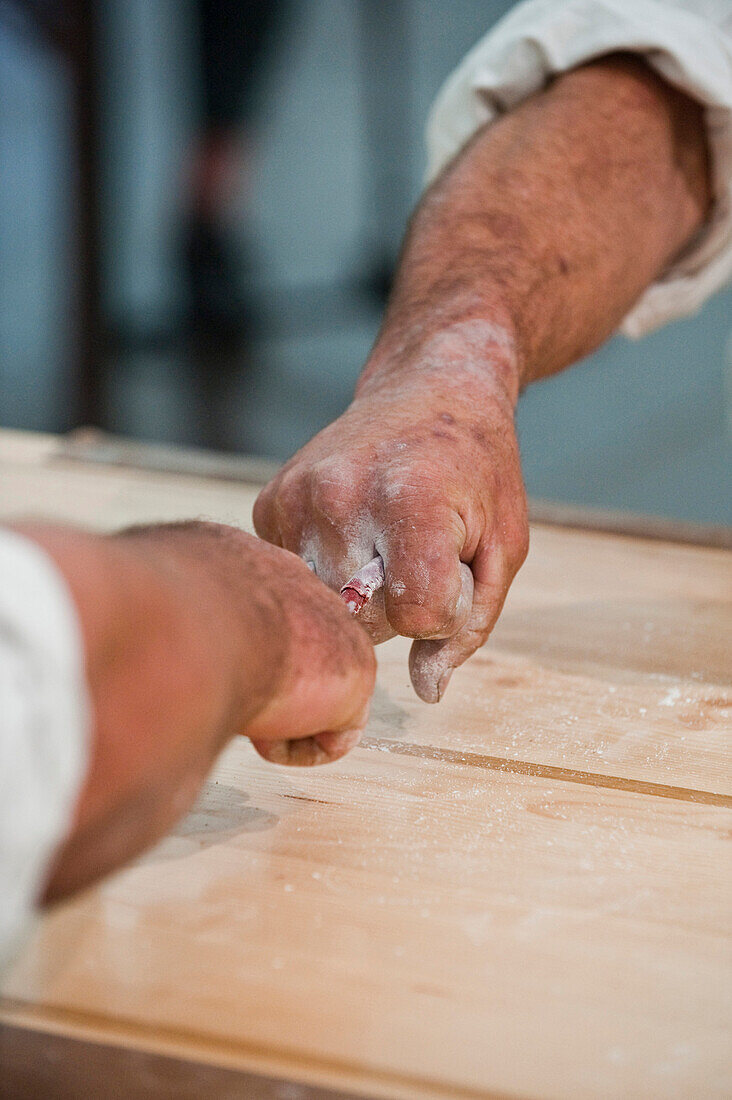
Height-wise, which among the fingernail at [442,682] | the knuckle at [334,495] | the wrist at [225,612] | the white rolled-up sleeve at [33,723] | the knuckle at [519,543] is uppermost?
the white rolled-up sleeve at [33,723]

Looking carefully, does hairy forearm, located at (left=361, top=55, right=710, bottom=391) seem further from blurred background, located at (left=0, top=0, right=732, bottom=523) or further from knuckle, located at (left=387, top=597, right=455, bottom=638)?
blurred background, located at (left=0, top=0, right=732, bottom=523)

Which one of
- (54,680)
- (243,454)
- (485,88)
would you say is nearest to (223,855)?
(54,680)

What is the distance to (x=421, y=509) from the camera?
645 mm

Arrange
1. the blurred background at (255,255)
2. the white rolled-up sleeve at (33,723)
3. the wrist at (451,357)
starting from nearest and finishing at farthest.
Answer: the white rolled-up sleeve at (33,723), the wrist at (451,357), the blurred background at (255,255)

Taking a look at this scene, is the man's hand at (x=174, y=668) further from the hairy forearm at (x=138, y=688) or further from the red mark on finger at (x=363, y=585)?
the red mark on finger at (x=363, y=585)

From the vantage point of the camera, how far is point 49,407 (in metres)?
3.10

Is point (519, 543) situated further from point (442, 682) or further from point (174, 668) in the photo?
point (174, 668)

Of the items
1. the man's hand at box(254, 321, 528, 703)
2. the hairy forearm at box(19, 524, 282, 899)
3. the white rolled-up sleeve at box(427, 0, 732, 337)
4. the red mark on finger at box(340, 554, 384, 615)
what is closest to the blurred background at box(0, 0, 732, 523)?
the white rolled-up sleeve at box(427, 0, 732, 337)

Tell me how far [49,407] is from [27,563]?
9.58ft

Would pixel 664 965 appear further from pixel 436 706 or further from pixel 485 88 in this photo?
pixel 485 88

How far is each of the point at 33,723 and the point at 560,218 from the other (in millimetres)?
791

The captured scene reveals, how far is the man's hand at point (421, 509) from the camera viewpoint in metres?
0.64

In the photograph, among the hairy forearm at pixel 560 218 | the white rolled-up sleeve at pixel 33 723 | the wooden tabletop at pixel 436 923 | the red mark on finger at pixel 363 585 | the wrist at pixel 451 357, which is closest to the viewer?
the white rolled-up sleeve at pixel 33 723

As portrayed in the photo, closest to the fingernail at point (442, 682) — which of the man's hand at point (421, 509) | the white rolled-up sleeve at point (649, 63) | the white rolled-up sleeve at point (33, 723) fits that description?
the man's hand at point (421, 509)
